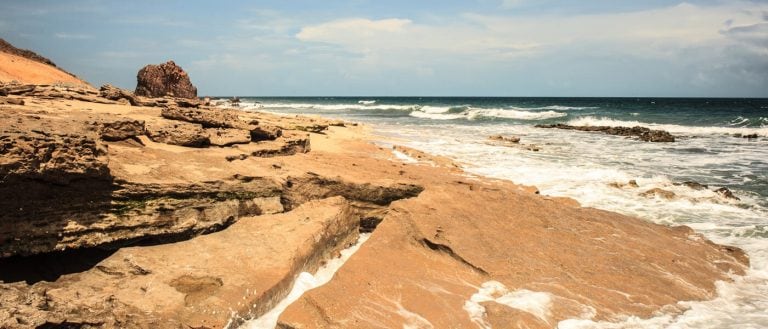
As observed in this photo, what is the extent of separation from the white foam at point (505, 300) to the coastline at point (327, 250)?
3 cm

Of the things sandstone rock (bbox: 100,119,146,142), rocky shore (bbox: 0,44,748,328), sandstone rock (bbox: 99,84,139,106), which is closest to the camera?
rocky shore (bbox: 0,44,748,328)

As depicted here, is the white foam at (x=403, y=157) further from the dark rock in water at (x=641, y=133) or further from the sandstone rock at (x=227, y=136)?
the dark rock in water at (x=641, y=133)

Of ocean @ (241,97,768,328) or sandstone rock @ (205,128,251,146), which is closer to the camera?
ocean @ (241,97,768,328)

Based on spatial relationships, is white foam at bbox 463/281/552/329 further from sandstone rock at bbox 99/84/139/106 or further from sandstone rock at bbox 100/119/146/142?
sandstone rock at bbox 99/84/139/106

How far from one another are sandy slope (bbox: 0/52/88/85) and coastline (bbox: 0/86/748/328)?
19.2 meters

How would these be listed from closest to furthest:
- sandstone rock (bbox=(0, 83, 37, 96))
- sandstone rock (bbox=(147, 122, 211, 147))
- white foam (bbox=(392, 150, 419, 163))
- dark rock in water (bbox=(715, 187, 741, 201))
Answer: sandstone rock (bbox=(147, 122, 211, 147))
dark rock in water (bbox=(715, 187, 741, 201))
sandstone rock (bbox=(0, 83, 37, 96))
white foam (bbox=(392, 150, 419, 163))

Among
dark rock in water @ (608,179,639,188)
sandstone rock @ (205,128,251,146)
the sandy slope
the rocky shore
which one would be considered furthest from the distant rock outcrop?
dark rock in water @ (608,179,639,188)

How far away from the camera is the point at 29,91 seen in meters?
10.1

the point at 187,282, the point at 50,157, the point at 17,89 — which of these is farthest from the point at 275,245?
the point at 17,89

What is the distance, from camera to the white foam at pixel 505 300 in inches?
150

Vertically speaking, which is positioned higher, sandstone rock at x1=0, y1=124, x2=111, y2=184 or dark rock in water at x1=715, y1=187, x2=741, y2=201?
sandstone rock at x1=0, y1=124, x2=111, y2=184

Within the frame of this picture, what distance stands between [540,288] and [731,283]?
2.26 m

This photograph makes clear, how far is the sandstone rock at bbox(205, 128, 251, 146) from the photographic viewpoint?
663cm

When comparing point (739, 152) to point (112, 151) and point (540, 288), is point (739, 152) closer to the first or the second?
point (540, 288)
